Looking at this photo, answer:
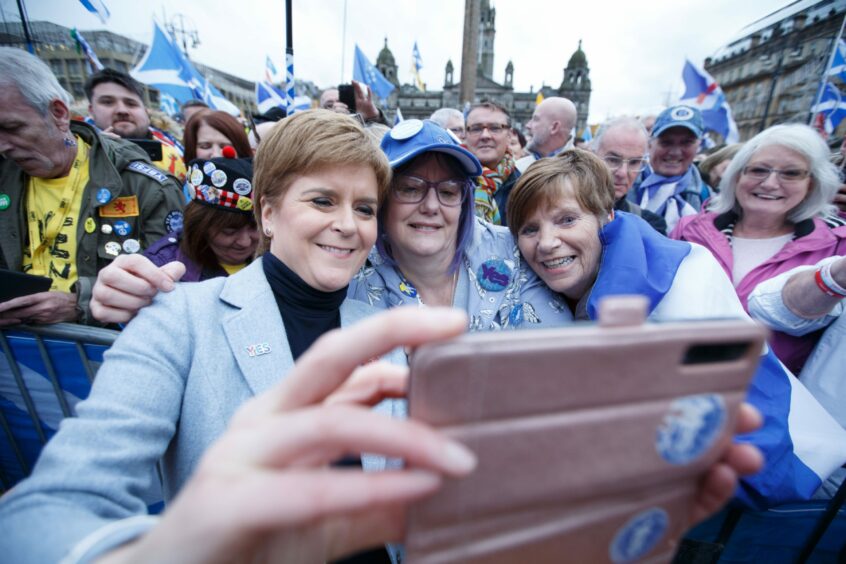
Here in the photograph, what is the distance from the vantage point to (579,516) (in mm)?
622

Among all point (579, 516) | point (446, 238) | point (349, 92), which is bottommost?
point (579, 516)

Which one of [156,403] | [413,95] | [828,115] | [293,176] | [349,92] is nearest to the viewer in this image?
[156,403]

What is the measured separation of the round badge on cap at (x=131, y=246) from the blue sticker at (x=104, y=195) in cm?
29

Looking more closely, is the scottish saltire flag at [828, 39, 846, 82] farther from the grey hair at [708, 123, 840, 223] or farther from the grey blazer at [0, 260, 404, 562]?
the grey blazer at [0, 260, 404, 562]

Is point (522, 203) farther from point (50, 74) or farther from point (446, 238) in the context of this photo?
point (50, 74)

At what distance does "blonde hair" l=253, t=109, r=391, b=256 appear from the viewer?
4.63 feet

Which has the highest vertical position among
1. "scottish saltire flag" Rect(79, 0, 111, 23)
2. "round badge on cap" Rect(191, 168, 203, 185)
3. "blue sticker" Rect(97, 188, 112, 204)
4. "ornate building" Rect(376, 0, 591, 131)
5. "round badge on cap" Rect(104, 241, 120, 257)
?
"ornate building" Rect(376, 0, 591, 131)

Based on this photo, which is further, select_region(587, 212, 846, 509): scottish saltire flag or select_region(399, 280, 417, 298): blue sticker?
select_region(399, 280, 417, 298): blue sticker

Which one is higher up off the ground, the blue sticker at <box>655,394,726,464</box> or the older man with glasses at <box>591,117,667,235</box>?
the older man with glasses at <box>591,117,667,235</box>

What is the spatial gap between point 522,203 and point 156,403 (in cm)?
183

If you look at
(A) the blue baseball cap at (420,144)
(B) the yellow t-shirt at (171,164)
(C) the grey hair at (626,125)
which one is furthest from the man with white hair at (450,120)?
(A) the blue baseball cap at (420,144)

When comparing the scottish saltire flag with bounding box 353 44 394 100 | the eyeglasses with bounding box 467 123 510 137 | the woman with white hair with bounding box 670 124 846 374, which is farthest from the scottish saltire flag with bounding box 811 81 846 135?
the scottish saltire flag with bounding box 353 44 394 100

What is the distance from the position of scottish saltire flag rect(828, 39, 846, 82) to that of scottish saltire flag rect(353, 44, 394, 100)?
980 centimetres

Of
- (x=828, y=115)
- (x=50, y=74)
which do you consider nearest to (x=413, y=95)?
(x=828, y=115)
